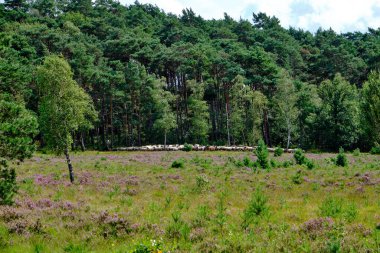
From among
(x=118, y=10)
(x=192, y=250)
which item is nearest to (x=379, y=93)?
(x=192, y=250)

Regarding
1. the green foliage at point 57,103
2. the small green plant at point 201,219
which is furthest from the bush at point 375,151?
the small green plant at point 201,219

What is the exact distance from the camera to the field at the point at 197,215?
35.5 ft

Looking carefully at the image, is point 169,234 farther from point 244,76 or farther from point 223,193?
Answer: point 244,76

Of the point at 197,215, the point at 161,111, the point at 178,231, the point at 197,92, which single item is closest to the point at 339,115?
the point at 197,92

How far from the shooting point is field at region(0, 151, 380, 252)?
35.5 ft

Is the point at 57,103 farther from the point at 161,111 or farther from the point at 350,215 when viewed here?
the point at 161,111

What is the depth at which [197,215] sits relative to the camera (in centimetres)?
1464

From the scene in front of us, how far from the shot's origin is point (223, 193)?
20.8m

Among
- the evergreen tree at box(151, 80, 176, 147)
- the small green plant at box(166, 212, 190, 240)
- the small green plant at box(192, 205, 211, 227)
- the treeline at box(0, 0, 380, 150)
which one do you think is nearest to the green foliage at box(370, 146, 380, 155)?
the treeline at box(0, 0, 380, 150)

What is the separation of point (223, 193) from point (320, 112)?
54.0 meters

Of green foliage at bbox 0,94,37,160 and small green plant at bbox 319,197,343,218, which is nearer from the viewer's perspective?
green foliage at bbox 0,94,37,160

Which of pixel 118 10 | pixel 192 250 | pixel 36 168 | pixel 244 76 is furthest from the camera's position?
pixel 118 10

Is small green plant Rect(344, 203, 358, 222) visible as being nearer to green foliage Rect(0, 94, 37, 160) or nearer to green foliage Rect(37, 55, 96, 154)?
green foliage Rect(0, 94, 37, 160)

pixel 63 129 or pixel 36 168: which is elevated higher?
pixel 63 129
